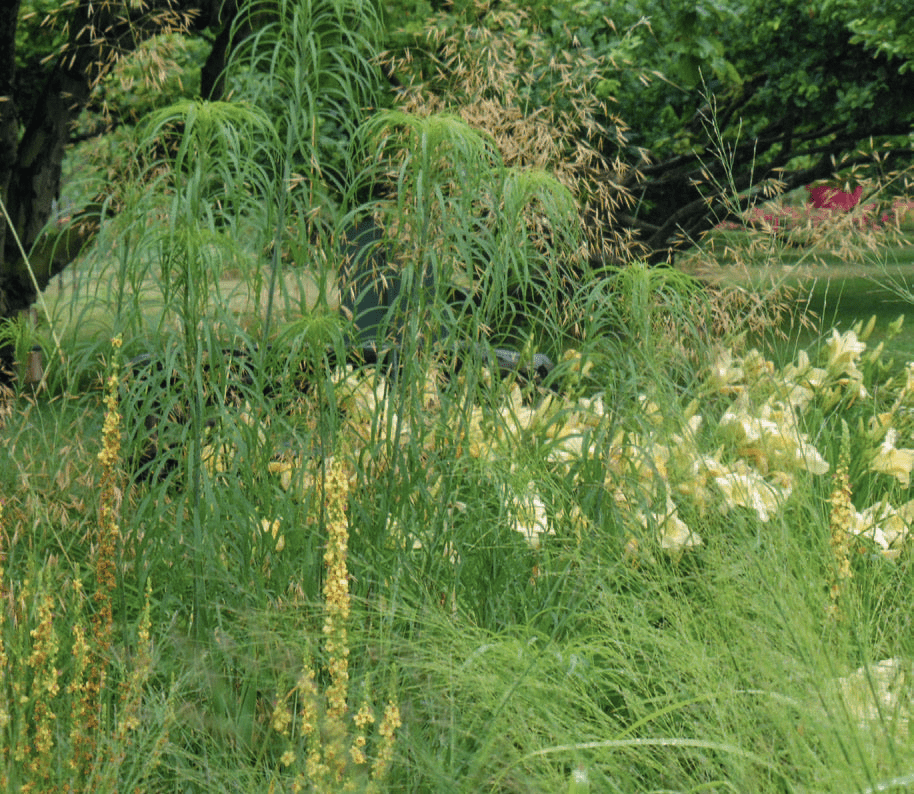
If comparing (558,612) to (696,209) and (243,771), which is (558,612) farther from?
(696,209)

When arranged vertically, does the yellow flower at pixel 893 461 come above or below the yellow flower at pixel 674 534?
below

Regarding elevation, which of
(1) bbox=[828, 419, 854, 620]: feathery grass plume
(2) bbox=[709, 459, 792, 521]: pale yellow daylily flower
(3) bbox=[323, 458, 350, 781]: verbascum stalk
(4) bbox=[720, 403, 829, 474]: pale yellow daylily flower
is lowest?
(4) bbox=[720, 403, 829, 474]: pale yellow daylily flower

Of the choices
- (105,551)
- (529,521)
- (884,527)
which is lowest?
(884,527)

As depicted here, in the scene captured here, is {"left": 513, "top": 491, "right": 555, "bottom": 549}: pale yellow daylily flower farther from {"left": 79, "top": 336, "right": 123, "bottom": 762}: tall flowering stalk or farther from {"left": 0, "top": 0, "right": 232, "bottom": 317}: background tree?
{"left": 0, "top": 0, "right": 232, "bottom": 317}: background tree

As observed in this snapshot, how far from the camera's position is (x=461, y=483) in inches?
102

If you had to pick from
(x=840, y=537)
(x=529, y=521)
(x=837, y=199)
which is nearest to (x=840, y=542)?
(x=840, y=537)

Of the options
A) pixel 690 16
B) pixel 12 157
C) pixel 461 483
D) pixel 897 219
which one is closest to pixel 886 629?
pixel 461 483

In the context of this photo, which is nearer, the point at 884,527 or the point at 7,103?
the point at 884,527

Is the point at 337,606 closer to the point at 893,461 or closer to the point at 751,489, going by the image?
the point at 751,489

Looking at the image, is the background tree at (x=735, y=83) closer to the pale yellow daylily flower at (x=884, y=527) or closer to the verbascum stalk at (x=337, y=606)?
the pale yellow daylily flower at (x=884, y=527)

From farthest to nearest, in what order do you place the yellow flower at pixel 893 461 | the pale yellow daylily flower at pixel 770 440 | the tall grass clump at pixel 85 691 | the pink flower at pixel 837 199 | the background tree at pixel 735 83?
the background tree at pixel 735 83, the pink flower at pixel 837 199, the yellow flower at pixel 893 461, the pale yellow daylily flower at pixel 770 440, the tall grass clump at pixel 85 691

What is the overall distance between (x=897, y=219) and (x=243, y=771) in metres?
2.42

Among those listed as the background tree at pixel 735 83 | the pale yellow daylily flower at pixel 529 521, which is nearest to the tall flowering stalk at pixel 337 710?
the pale yellow daylily flower at pixel 529 521

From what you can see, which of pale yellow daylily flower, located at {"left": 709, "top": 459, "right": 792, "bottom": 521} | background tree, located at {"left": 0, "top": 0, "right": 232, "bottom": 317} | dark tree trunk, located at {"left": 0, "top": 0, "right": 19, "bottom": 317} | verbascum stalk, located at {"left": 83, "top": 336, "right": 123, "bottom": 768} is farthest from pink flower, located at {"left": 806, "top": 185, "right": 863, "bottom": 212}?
dark tree trunk, located at {"left": 0, "top": 0, "right": 19, "bottom": 317}
